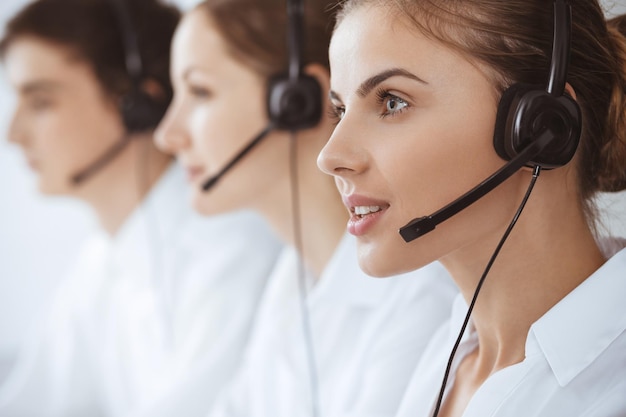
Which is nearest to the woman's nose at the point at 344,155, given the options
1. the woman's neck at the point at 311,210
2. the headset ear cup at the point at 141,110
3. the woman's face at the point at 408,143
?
the woman's face at the point at 408,143

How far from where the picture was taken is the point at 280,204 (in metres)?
1.18

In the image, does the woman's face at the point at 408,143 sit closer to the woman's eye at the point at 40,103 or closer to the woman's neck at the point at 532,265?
the woman's neck at the point at 532,265

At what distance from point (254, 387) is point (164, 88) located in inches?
→ 24.6

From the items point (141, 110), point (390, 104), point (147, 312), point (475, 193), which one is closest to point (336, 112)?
point (390, 104)

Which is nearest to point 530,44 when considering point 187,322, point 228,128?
point 228,128

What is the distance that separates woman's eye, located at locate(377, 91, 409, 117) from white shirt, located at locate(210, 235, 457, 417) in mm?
277

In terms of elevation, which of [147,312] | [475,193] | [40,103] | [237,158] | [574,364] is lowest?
[574,364]

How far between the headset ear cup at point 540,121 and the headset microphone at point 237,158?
0.52m

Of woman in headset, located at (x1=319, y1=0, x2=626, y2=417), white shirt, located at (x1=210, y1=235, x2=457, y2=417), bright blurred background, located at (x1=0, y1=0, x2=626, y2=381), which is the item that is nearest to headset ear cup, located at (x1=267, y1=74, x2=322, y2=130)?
white shirt, located at (x1=210, y1=235, x2=457, y2=417)

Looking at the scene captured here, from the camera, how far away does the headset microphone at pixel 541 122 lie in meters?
0.59

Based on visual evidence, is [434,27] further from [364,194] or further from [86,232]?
[86,232]

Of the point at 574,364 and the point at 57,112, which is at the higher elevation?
the point at 57,112

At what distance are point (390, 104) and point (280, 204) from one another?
21.1 inches

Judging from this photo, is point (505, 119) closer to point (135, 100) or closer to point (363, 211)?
point (363, 211)
